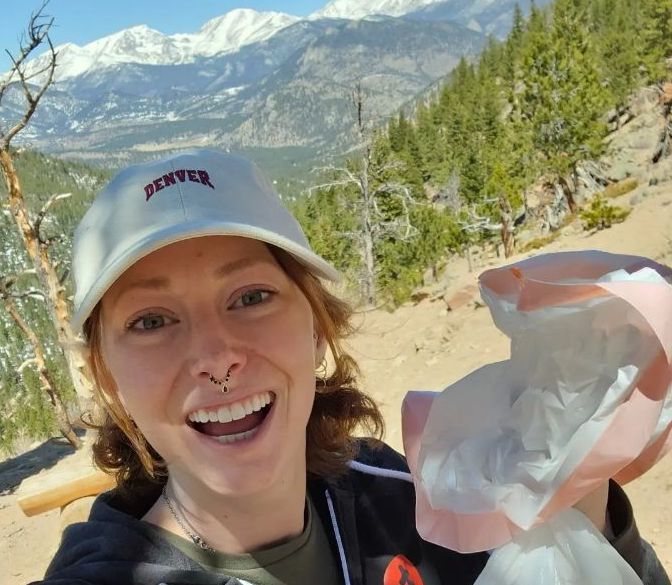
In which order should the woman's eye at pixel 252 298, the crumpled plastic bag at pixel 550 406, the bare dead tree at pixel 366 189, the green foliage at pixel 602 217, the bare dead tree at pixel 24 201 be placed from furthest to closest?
the bare dead tree at pixel 366 189
the green foliage at pixel 602 217
the bare dead tree at pixel 24 201
the woman's eye at pixel 252 298
the crumpled plastic bag at pixel 550 406

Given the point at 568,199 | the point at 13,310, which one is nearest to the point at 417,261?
the point at 568,199

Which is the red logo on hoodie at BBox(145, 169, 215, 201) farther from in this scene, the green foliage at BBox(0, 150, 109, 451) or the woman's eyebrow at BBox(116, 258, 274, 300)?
the green foliage at BBox(0, 150, 109, 451)

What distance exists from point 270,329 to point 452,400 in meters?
0.42

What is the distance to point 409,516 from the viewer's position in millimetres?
1501

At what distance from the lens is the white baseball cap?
1120 millimetres

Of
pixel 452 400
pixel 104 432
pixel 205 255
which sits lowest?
pixel 104 432

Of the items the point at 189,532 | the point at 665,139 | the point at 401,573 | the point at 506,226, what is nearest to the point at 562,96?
the point at 506,226

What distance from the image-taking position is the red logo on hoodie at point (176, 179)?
1.17m

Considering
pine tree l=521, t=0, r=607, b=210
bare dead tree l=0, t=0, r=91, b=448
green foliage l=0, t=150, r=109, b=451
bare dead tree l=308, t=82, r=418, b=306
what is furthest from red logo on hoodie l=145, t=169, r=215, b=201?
green foliage l=0, t=150, r=109, b=451

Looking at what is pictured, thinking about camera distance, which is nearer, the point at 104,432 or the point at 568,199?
the point at 104,432

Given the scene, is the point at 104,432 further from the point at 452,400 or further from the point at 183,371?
the point at 452,400

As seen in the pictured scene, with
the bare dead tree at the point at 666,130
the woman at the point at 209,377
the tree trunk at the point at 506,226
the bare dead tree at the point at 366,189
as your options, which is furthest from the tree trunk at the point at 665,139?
the woman at the point at 209,377

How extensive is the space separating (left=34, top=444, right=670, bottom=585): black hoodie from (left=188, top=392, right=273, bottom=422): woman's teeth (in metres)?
0.27

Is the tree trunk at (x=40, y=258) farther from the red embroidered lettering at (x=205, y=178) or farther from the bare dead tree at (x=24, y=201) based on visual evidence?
the red embroidered lettering at (x=205, y=178)
